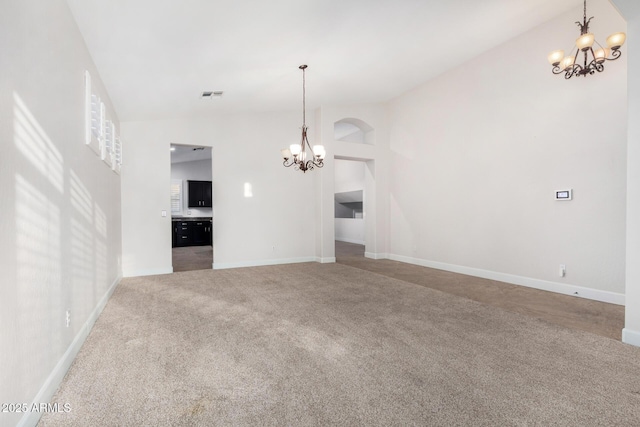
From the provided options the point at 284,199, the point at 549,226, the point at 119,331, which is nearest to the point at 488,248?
the point at 549,226

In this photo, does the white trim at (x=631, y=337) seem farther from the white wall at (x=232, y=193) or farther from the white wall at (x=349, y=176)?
the white wall at (x=349, y=176)

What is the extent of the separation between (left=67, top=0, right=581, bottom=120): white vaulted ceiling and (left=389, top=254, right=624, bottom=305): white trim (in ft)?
10.4

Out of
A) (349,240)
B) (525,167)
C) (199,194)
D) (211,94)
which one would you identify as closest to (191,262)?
(211,94)

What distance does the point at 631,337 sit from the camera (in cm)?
258

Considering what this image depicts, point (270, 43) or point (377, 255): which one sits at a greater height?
point (270, 43)

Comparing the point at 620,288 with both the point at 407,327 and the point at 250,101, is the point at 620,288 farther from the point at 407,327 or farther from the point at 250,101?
the point at 250,101

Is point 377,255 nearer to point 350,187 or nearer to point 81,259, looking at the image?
point 350,187

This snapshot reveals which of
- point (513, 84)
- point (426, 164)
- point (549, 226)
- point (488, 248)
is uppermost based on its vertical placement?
point (513, 84)

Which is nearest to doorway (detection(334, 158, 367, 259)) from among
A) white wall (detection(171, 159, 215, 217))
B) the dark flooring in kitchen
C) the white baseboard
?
the dark flooring in kitchen

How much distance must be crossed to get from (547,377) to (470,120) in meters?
4.50

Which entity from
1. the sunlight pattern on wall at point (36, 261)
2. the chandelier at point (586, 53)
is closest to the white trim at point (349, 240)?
the chandelier at point (586, 53)

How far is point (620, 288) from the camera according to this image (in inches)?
147

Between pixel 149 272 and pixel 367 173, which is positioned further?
pixel 367 173

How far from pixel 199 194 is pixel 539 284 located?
32.2ft
